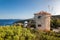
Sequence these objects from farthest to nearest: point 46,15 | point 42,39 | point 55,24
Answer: point 55,24, point 46,15, point 42,39

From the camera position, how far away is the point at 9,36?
620 cm

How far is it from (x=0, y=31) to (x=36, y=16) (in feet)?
16.5

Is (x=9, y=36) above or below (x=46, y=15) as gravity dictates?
below

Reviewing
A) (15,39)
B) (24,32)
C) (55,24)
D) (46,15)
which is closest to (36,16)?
(46,15)

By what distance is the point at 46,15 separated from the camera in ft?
35.7

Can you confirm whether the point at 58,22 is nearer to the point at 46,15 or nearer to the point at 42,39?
the point at 46,15

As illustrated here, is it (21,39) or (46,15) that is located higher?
(46,15)

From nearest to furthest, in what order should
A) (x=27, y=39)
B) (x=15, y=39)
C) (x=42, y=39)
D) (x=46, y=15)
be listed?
(x=15, y=39), (x=27, y=39), (x=42, y=39), (x=46, y=15)

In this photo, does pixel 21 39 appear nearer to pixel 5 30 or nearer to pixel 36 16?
pixel 5 30

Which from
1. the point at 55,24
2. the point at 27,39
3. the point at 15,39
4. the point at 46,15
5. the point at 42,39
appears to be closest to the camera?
the point at 15,39

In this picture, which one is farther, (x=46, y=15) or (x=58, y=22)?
(x=58, y=22)

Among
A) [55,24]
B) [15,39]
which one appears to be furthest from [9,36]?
[55,24]

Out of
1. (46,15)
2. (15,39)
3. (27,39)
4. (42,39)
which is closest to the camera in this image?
(15,39)

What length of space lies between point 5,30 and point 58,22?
8475mm
